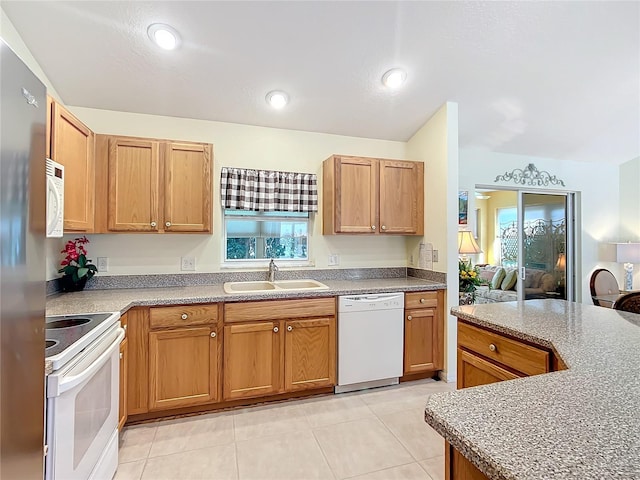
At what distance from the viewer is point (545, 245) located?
4.36 metres

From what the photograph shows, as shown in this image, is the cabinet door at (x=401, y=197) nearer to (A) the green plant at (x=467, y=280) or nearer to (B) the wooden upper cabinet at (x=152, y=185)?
(A) the green plant at (x=467, y=280)

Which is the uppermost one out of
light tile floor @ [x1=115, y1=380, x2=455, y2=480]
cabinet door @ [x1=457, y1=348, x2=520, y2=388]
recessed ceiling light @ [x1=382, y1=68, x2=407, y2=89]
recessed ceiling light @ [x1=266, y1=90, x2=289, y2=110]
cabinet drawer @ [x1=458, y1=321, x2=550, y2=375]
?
recessed ceiling light @ [x1=382, y1=68, x2=407, y2=89]

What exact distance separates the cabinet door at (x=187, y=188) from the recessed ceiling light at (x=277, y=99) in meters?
0.64

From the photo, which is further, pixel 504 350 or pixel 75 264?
pixel 75 264

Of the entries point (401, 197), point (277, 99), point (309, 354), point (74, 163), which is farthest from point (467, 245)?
point (74, 163)

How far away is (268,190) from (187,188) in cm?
A: 73

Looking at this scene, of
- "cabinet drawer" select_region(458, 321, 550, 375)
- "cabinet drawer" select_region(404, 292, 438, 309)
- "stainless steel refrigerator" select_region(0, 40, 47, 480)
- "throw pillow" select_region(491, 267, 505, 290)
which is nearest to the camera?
"stainless steel refrigerator" select_region(0, 40, 47, 480)

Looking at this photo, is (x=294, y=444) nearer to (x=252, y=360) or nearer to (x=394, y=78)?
(x=252, y=360)

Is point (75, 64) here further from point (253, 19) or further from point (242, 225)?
point (242, 225)

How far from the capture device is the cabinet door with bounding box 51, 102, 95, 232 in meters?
1.95

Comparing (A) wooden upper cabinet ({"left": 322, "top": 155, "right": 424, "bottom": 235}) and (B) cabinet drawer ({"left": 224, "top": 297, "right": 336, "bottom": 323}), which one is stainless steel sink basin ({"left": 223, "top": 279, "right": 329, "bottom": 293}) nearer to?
(B) cabinet drawer ({"left": 224, "top": 297, "right": 336, "bottom": 323})

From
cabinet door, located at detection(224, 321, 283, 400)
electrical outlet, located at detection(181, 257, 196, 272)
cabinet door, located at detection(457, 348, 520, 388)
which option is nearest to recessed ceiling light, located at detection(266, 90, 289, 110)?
electrical outlet, located at detection(181, 257, 196, 272)

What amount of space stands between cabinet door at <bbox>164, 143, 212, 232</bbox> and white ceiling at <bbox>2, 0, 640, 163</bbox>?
0.45 metres

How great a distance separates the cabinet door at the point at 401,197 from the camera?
3.14m
